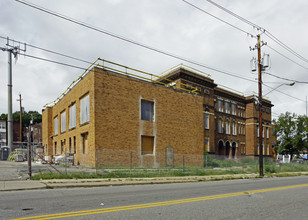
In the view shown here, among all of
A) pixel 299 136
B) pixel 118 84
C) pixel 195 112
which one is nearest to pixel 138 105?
pixel 118 84

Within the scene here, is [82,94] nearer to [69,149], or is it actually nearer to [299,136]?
[69,149]

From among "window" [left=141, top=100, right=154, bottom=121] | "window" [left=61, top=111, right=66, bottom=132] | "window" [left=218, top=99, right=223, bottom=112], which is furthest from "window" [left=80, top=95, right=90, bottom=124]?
"window" [left=218, top=99, right=223, bottom=112]

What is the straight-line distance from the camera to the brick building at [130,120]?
83.1 ft

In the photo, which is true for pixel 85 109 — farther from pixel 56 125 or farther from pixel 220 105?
pixel 220 105

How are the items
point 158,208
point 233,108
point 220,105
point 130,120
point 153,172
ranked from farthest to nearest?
point 233,108, point 220,105, point 130,120, point 153,172, point 158,208

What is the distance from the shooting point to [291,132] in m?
48.4

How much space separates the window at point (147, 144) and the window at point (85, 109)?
226 inches

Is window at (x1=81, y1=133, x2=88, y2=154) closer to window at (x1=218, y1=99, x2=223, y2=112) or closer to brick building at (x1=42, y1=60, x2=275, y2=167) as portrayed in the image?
brick building at (x1=42, y1=60, x2=275, y2=167)

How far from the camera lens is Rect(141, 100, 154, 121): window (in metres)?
29.0

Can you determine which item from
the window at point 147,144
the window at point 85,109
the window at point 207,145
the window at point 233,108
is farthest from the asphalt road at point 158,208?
the window at point 233,108

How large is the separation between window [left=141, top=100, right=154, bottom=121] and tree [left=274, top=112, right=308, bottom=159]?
1122 inches

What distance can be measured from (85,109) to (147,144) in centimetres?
698

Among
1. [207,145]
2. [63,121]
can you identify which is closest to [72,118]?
[63,121]

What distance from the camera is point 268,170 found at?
96.6 ft
